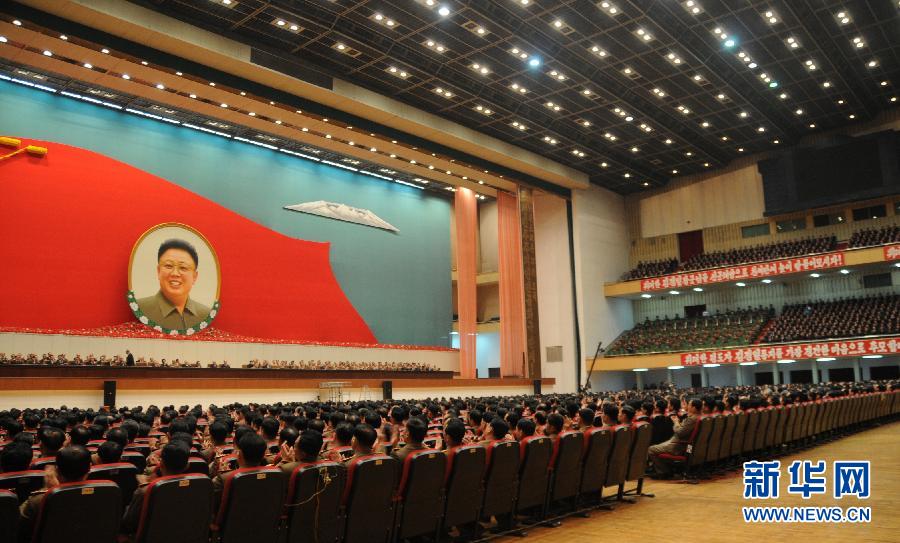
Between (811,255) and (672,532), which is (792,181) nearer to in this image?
(811,255)

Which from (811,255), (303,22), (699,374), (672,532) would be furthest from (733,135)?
(672,532)

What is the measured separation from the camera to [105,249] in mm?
19219

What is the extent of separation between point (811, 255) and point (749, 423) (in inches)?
762

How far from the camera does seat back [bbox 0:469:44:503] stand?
12.5 feet

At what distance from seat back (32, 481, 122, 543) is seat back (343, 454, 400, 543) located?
1421 millimetres

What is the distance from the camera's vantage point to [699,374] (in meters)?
30.0

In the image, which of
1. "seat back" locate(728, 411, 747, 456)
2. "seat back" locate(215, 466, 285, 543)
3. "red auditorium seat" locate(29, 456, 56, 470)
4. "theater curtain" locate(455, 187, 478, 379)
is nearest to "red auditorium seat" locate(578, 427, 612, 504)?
"seat back" locate(728, 411, 747, 456)

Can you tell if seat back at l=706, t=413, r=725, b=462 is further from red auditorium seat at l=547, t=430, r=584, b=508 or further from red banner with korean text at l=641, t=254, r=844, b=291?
red banner with korean text at l=641, t=254, r=844, b=291

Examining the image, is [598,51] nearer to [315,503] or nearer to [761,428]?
[761,428]

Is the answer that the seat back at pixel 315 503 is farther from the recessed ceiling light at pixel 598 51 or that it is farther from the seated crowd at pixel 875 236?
the seated crowd at pixel 875 236

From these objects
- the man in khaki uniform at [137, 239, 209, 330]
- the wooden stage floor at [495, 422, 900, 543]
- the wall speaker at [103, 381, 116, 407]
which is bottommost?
the wooden stage floor at [495, 422, 900, 543]

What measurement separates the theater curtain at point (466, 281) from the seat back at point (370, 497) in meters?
21.6

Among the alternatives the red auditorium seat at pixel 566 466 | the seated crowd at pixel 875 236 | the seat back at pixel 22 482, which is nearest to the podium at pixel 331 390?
the red auditorium seat at pixel 566 466

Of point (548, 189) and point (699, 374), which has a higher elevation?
point (548, 189)
